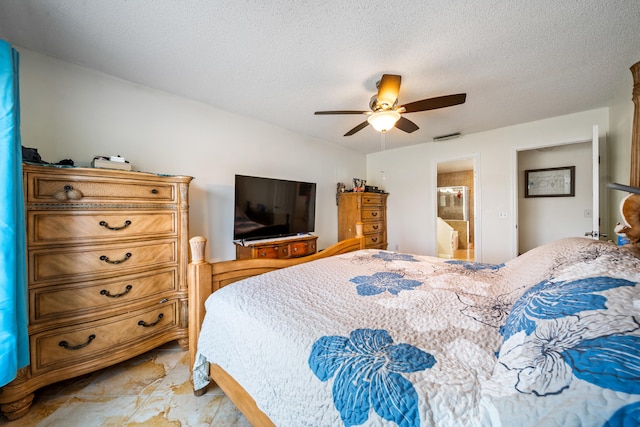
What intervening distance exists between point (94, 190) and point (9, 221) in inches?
17.9

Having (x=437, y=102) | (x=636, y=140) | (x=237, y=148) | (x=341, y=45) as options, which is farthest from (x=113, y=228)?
(x=636, y=140)

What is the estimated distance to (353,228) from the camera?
3896 millimetres

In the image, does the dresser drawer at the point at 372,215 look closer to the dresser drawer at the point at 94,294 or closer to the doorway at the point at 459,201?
the doorway at the point at 459,201

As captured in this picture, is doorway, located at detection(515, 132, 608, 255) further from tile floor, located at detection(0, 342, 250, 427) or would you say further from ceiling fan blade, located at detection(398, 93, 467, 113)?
tile floor, located at detection(0, 342, 250, 427)

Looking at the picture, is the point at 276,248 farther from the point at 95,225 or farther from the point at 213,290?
the point at 95,225

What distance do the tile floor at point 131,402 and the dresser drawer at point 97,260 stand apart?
0.75m

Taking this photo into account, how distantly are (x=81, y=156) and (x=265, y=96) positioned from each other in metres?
1.69

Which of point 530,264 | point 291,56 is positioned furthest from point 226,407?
point 291,56

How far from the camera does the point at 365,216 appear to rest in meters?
3.99

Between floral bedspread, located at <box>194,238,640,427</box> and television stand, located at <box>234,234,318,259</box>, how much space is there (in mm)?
1218

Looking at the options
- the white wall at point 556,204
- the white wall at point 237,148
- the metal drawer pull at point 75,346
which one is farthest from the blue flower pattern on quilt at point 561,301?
the white wall at point 556,204

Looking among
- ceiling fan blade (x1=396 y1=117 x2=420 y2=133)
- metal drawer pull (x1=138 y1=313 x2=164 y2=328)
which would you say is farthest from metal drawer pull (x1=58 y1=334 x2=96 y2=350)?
ceiling fan blade (x1=396 y1=117 x2=420 y2=133)

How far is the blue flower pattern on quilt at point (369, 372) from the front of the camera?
58cm

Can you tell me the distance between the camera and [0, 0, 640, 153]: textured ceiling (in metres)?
1.35
